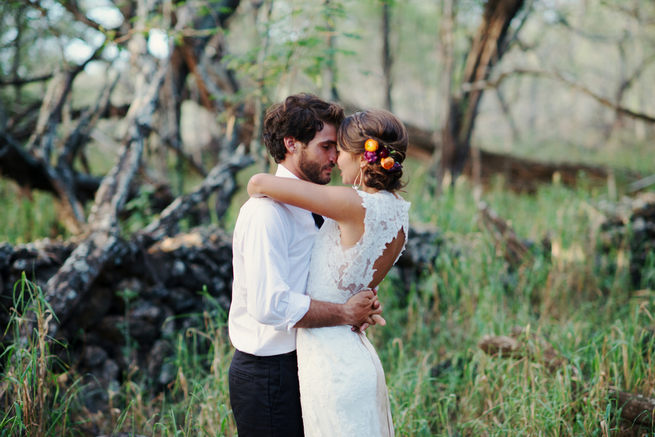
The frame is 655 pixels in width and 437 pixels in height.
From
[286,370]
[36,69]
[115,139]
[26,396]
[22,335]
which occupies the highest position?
[36,69]

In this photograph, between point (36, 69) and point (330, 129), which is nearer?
point (330, 129)

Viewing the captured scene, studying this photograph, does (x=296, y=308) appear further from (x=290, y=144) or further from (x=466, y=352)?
(x=466, y=352)

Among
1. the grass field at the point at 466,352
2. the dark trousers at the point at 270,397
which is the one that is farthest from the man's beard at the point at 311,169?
the grass field at the point at 466,352

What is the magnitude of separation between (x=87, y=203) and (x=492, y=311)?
5.11 m

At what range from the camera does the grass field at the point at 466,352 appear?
2.79m

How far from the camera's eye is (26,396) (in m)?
2.55

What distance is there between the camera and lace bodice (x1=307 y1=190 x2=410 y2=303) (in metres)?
1.83

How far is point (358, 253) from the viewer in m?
1.83

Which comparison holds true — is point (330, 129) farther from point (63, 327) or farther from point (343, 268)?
point (63, 327)

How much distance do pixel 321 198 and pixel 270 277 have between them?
34cm

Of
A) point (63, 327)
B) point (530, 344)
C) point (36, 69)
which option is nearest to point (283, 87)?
point (63, 327)

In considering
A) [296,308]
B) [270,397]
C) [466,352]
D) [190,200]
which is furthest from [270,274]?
[190,200]

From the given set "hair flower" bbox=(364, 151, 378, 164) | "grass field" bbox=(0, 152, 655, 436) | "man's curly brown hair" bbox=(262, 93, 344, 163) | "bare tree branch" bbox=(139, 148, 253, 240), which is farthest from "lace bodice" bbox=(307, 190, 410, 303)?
"bare tree branch" bbox=(139, 148, 253, 240)

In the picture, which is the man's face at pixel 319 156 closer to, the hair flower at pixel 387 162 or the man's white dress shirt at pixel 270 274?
the man's white dress shirt at pixel 270 274
